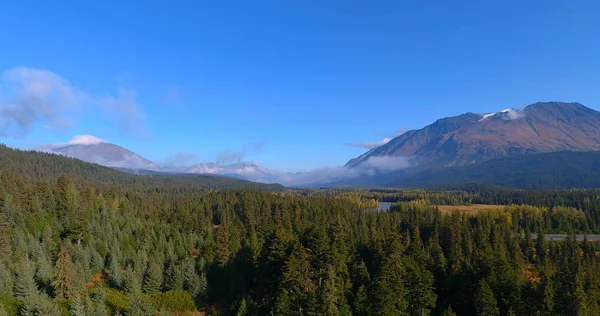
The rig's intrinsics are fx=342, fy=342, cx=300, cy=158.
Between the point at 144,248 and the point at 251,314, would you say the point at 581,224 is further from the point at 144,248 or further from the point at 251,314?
the point at 144,248

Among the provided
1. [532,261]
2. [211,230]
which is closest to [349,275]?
[211,230]

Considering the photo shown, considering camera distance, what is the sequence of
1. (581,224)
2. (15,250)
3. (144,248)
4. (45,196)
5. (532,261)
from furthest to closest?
(581,224) < (45,196) < (532,261) < (144,248) < (15,250)

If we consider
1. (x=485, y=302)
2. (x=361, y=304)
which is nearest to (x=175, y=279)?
(x=361, y=304)

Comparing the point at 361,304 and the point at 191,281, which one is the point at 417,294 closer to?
the point at 361,304

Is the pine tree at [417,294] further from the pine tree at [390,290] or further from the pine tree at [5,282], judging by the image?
the pine tree at [5,282]

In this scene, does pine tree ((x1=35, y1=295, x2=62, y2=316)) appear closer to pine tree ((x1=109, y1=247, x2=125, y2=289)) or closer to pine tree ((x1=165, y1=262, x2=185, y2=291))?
pine tree ((x1=109, y1=247, x2=125, y2=289))

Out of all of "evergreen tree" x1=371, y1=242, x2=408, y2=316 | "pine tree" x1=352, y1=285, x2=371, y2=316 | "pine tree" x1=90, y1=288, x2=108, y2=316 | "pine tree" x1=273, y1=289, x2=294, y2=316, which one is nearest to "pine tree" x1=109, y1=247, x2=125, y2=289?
"pine tree" x1=90, y1=288, x2=108, y2=316

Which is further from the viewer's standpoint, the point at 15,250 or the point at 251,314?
the point at 15,250
